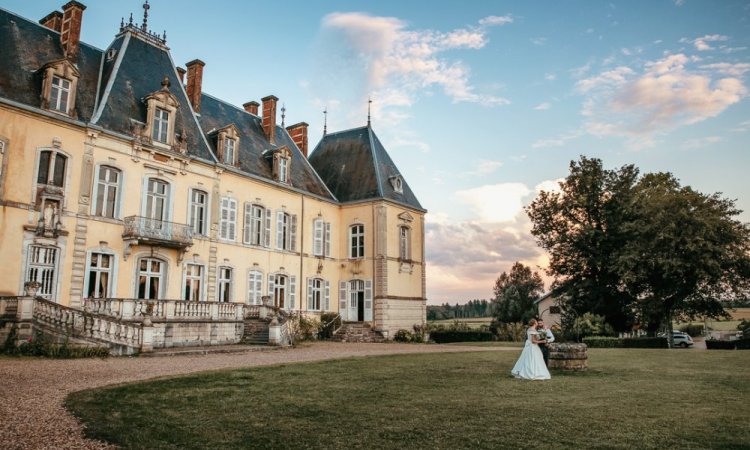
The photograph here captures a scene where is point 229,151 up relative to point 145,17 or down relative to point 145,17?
down

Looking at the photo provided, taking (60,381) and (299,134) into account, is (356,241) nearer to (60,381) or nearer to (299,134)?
(299,134)

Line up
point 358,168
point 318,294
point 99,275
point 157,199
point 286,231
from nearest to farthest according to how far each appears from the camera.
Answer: point 99,275 < point 157,199 < point 286,231 < point 318,294 < point 358,168

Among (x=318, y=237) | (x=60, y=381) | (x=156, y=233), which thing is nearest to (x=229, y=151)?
(x=156, y=233)

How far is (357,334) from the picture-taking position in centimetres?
2792

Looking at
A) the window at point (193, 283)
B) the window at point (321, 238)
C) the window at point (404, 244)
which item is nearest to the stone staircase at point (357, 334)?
Answer: the window at point (321, 238)

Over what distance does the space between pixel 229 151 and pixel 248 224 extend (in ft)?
11.6

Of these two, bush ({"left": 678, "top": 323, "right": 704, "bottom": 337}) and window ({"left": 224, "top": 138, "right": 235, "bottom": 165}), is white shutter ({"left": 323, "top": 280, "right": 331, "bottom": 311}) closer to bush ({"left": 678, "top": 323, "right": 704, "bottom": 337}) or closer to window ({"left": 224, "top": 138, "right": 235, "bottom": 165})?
window ({"left": 224, "top": 138, "right": 235, "bottom": 165})

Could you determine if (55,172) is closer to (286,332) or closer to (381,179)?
(286,332)

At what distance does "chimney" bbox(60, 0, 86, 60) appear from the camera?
67.5ft

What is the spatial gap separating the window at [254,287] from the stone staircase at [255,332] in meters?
3.96

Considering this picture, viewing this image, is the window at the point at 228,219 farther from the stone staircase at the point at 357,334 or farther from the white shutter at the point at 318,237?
the stone staircase at the point at 357,334

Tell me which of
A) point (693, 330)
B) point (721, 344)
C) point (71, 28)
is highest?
point (71, 28)

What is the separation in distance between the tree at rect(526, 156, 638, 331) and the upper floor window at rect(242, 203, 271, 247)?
18.0m

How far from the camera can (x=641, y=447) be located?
17.9 ft
